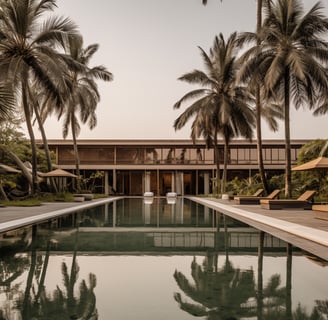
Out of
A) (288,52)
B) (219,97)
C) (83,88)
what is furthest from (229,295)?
(83,88)

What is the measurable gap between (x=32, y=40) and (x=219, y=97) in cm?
1370

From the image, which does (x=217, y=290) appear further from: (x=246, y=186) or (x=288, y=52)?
(x=246, y=186)

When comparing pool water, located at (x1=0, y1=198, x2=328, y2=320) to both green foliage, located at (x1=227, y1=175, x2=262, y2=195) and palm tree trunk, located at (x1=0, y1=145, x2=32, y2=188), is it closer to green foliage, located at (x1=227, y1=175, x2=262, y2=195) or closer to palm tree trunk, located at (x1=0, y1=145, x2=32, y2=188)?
palm tree trunk, located at (x1=0, y1=145, x2=32, y2=188)

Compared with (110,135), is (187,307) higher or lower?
lower

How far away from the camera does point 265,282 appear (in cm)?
562

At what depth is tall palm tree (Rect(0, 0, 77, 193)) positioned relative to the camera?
19703mm

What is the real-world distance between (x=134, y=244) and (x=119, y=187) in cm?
3620

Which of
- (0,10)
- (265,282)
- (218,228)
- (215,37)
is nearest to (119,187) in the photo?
(215,37)

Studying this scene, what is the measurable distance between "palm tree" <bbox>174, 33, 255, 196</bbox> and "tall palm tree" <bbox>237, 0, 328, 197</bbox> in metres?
7.82

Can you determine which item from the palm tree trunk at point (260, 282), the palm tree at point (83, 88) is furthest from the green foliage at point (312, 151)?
the palm tree trunk at point (260, 282)

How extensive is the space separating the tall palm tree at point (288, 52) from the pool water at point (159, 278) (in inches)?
431

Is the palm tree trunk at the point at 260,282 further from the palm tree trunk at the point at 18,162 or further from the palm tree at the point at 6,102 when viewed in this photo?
A: the palm tree trunk at the point at 18,162

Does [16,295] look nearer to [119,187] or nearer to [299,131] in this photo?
[119,187]

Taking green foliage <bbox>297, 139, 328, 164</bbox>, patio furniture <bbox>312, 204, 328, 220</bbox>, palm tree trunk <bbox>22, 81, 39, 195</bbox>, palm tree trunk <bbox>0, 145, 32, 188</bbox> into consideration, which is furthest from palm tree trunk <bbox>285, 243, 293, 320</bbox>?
green foliage <bbox>297, 139, 328, 164</bbox>
